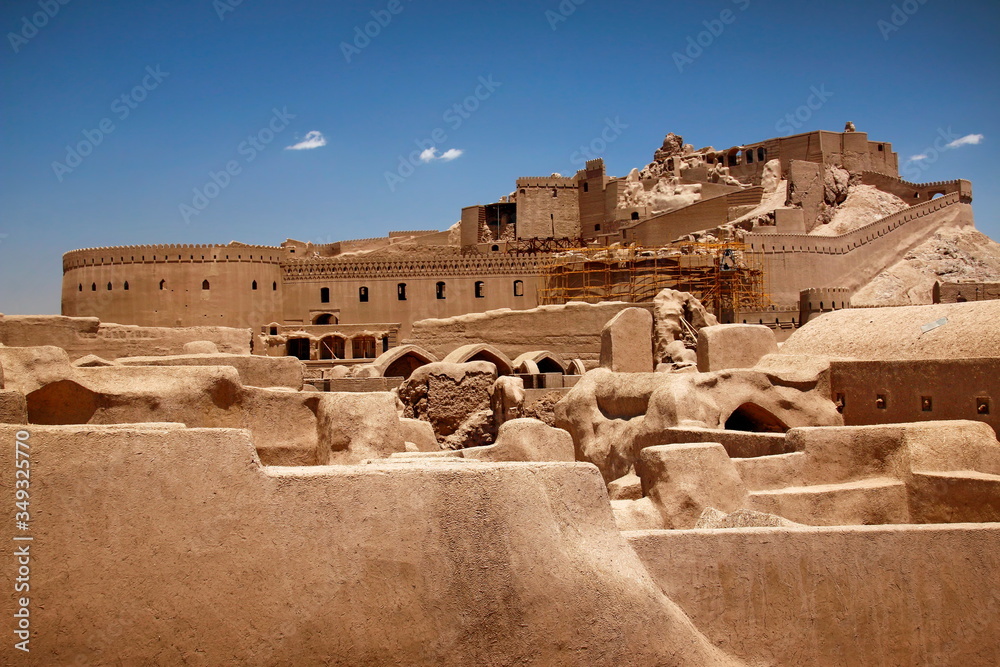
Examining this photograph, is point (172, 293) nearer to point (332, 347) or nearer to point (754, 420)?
point (332, 347)

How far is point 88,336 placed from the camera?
14.4m

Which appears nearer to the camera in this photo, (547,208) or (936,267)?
(936,267)

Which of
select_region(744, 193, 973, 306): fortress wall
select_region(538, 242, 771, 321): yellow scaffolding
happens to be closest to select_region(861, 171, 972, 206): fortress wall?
select_region(744, 193, 973, 306): fortress wall

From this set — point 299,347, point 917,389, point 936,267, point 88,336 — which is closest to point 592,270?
point 299,347

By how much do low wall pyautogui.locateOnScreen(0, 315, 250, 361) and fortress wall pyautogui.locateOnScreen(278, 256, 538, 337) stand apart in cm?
1292

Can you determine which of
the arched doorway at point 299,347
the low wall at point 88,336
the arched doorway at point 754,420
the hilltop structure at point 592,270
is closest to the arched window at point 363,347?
the hilltop structure at point 592,270

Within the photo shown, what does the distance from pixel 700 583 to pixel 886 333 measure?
26.8 feet

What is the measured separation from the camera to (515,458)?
7629 mm

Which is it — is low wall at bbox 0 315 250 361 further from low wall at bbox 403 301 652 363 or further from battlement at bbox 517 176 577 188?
battlement at bbox 517 176 577 188

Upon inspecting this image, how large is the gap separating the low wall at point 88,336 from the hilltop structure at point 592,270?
38.2 feet

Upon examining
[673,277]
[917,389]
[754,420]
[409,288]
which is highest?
[409,288]

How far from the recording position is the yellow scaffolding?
26.6 m

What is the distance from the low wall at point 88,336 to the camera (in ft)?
41.6

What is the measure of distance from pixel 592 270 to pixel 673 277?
271 centimetres
